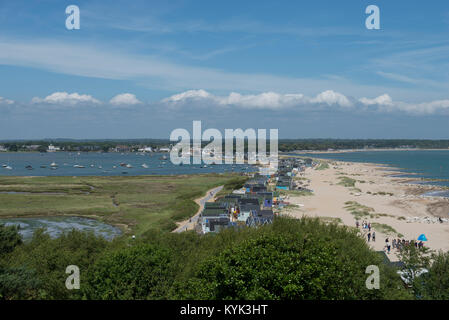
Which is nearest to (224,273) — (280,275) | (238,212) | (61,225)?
(280,275)

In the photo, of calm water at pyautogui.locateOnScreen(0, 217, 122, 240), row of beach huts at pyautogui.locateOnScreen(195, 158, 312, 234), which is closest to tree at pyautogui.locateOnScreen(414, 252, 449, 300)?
row of beach huts at pyautogui.locateOnScreen(195, 158, 312, 234)

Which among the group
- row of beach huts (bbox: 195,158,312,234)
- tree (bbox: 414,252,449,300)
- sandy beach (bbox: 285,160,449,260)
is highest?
tree (bbox: 414,252,449,300)

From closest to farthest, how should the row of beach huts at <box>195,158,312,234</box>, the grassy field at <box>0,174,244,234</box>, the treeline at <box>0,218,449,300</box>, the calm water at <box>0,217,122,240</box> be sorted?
1. the treeline at <box>0,218,449,300</box>
2. the row of beach huts at <box>195,158,312,234</box>
3. the calm water at <box>0,217,122,240</box>
4. the grassy field at <box>0,174,244,234</box>

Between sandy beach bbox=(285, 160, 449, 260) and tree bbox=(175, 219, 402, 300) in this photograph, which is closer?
tree bbox=(175, 219, 402, 300)

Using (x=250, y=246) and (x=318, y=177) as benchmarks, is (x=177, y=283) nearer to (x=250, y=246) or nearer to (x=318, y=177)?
(x=250, y=246)

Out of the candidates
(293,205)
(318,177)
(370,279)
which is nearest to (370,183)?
(318,177)

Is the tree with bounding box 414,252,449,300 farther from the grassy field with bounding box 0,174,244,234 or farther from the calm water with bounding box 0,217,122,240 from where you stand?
the calm water with bounding box 0,217,122,240

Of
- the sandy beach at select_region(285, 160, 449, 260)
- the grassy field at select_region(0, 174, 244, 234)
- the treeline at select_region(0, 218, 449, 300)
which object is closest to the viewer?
the treeline at select_region(0, 218, 449, 300)

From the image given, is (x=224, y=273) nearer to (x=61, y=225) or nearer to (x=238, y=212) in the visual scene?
(x=238, y=212)
